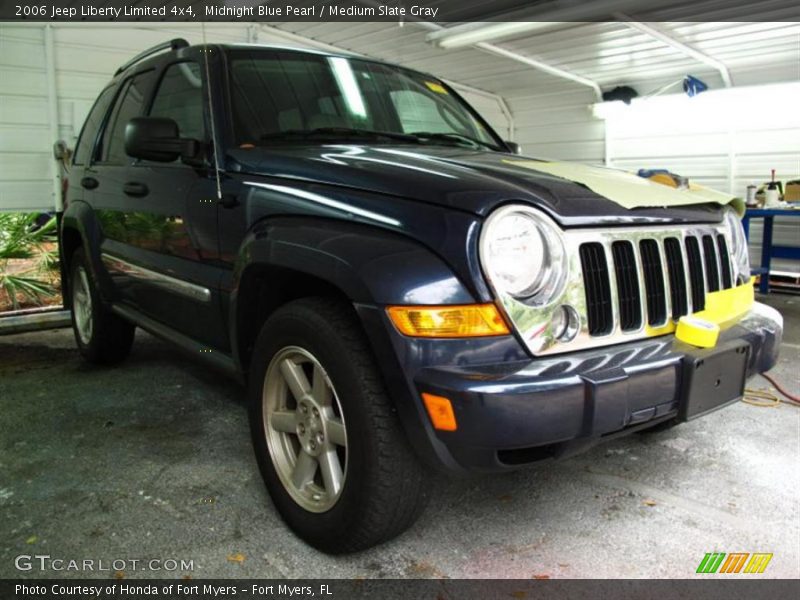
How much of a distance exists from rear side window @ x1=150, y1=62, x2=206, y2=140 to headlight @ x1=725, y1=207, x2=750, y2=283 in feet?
6.85

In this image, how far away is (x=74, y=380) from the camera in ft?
12.9

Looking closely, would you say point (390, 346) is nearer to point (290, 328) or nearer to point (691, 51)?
point (290, 328)

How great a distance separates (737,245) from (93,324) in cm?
357

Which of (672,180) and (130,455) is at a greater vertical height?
(672,180)

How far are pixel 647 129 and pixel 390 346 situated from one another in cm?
861

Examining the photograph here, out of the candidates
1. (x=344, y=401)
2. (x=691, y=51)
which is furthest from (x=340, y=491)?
(x=691, y=51)

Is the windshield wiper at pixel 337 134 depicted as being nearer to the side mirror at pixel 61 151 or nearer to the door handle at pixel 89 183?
the door handle at pixel 89 183

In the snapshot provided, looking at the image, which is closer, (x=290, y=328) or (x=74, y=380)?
(x=290, y=328)

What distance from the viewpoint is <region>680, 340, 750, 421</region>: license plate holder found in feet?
5.91

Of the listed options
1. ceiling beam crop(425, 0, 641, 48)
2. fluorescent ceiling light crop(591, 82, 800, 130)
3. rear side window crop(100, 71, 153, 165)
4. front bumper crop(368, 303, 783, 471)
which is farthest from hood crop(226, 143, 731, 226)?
fluorescent ceiling light crop(591, 82, 800, 130)

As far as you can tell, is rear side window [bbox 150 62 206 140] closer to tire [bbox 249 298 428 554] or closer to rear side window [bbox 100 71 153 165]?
rear side window [bbox 100 71 153 165]

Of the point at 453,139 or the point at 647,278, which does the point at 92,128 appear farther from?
the point at 647,278

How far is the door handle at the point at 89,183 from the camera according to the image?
3598 mm

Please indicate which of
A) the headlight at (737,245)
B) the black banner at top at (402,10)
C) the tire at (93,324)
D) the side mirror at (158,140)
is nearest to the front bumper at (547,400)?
the headlight at (737,245)
